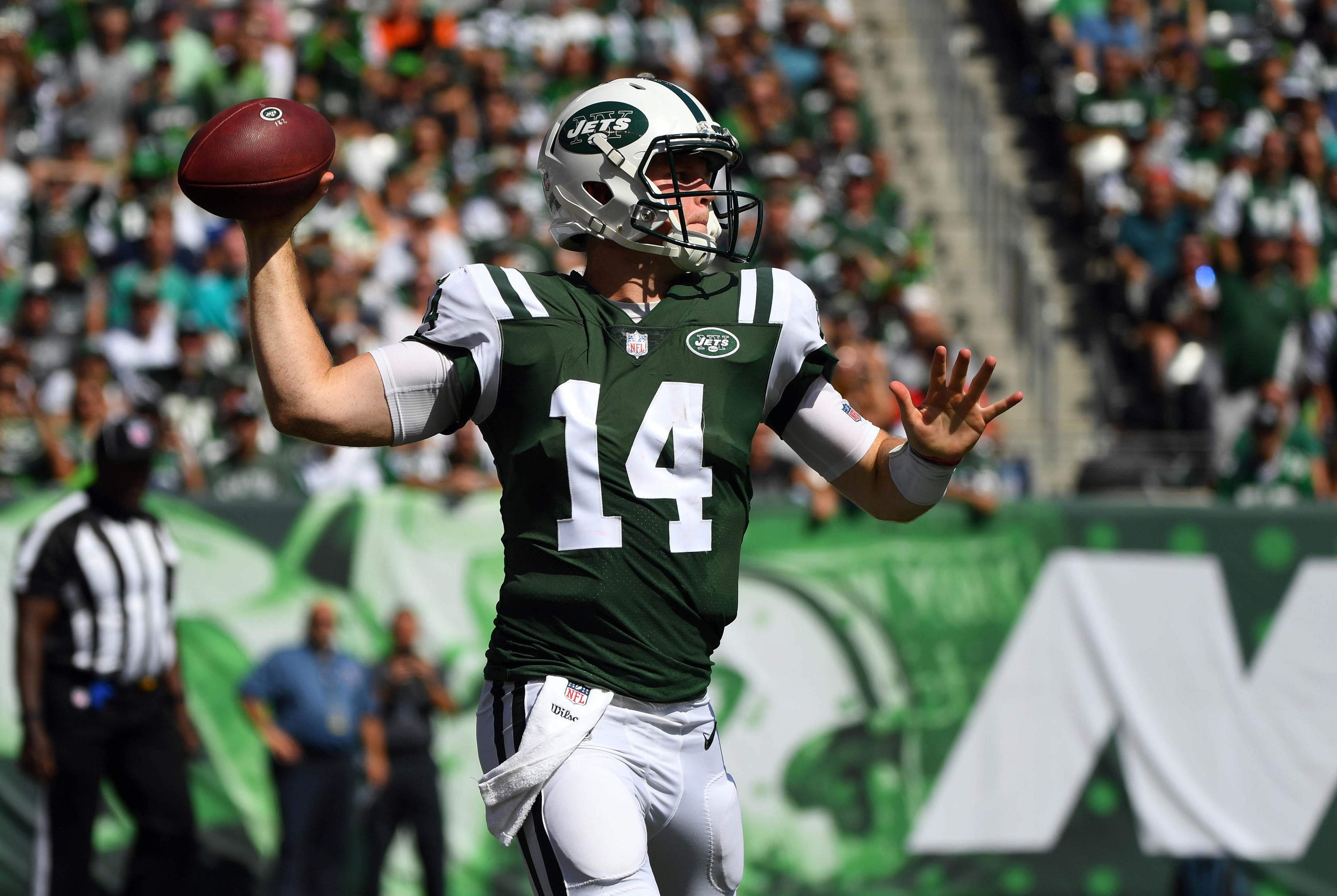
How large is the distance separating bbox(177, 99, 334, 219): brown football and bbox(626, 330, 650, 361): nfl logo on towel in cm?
63

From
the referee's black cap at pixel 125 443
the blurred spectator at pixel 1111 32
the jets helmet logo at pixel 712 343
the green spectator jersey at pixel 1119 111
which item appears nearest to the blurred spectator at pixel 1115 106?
the green spectator jersey at pixel 1119 111

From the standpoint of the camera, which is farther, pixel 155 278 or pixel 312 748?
pixel 155 278

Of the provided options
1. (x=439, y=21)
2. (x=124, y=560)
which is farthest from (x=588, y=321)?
(x=439, y=21)

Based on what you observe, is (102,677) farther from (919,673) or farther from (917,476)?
(917,476)

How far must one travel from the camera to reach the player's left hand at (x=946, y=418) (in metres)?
3.11

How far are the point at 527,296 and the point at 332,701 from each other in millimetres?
4426

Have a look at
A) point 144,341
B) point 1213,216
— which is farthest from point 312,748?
point 1213,216

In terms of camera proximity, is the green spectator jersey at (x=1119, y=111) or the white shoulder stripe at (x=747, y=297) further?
the green spectator jersey at (x=1119, y=111)

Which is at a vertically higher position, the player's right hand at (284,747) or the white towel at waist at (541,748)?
the white towel at waist at (541,748)

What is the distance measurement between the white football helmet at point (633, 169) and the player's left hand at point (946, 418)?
0.42 meters

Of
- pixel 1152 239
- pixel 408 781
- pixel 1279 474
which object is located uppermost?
pixel 1152 239

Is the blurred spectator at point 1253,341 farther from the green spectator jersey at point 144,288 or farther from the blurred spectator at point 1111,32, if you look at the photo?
the green spectator jersey at point 144,288

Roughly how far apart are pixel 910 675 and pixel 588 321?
479 centimetres

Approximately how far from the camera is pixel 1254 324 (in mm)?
9555
